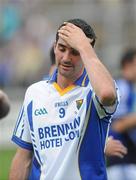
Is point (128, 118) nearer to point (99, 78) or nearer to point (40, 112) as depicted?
point (40, 112)

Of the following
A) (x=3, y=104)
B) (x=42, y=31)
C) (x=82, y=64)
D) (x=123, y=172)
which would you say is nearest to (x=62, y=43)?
(x=82, y=64)

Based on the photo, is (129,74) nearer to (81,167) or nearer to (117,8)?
(81,167)

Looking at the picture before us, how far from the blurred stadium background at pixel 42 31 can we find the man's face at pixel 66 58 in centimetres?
1499

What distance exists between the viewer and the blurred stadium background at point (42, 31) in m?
21.8

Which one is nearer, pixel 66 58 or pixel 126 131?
pixel 66 58

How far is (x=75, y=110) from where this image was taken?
6164mm

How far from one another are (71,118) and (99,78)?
447mm

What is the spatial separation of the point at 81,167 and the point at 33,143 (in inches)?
15.8

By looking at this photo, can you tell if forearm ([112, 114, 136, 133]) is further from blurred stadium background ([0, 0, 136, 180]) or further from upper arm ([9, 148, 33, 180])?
blurred stadium background ([0, 0, 136, 180])

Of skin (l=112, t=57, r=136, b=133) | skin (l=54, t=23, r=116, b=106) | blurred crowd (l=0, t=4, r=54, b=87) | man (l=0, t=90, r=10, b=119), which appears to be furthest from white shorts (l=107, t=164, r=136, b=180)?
blurred crowd (l=0, t=4, r=54, b=87)

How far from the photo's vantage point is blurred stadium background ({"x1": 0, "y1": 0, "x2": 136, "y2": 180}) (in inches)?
859

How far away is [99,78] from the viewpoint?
19.1ft

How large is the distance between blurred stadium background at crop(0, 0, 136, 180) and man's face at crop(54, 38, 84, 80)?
1499 cm

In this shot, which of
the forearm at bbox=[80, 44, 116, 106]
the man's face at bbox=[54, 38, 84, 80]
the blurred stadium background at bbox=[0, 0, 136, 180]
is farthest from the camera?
the blurred stadium background at bbox=[0, 0, 136, 180]
